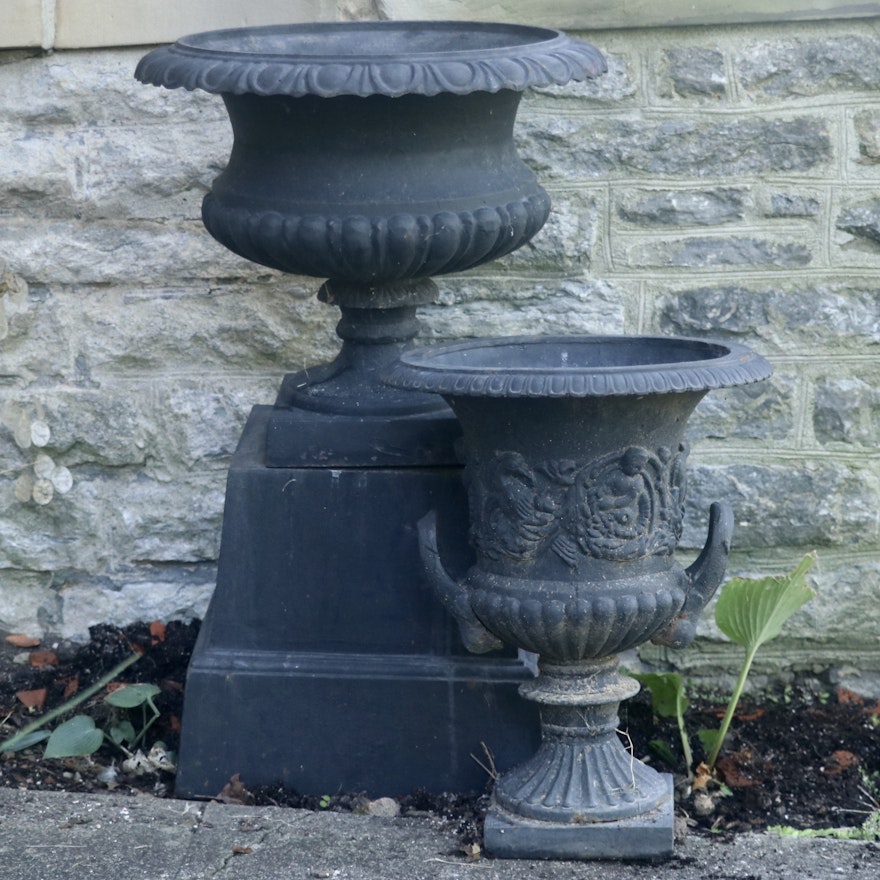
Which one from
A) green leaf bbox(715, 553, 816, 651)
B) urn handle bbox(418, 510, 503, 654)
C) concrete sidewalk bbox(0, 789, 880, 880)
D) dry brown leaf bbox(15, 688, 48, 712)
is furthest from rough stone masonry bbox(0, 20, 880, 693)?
concrete sidewalk bbox(0, 789, 880, 880)

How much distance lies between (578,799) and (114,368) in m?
1.56

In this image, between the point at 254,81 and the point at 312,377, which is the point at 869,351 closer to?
the point at 312,377

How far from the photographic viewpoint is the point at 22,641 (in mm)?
3416

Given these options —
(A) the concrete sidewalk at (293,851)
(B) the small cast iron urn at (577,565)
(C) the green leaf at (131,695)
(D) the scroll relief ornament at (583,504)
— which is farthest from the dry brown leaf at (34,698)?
(D) the scroll relief ornament at (583,504)

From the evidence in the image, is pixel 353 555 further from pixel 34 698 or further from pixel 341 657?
pixel 34 698

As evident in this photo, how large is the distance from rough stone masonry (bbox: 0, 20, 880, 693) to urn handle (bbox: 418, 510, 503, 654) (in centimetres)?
80

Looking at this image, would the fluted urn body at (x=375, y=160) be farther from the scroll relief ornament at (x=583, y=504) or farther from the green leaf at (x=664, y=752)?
the green leaf at (x=664, y=752)

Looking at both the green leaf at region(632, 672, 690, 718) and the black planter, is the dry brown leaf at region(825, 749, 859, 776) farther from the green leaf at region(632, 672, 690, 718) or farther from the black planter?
the black planter

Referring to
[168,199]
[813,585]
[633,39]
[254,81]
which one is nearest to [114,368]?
[168,199]

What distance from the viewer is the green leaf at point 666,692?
2.93m

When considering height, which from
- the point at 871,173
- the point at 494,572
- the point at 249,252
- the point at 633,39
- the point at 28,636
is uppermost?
the point at 633,39

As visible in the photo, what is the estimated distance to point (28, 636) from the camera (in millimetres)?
3443

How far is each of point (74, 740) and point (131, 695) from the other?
149 mm

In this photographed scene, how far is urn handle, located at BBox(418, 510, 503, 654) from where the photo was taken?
99.2 inches
